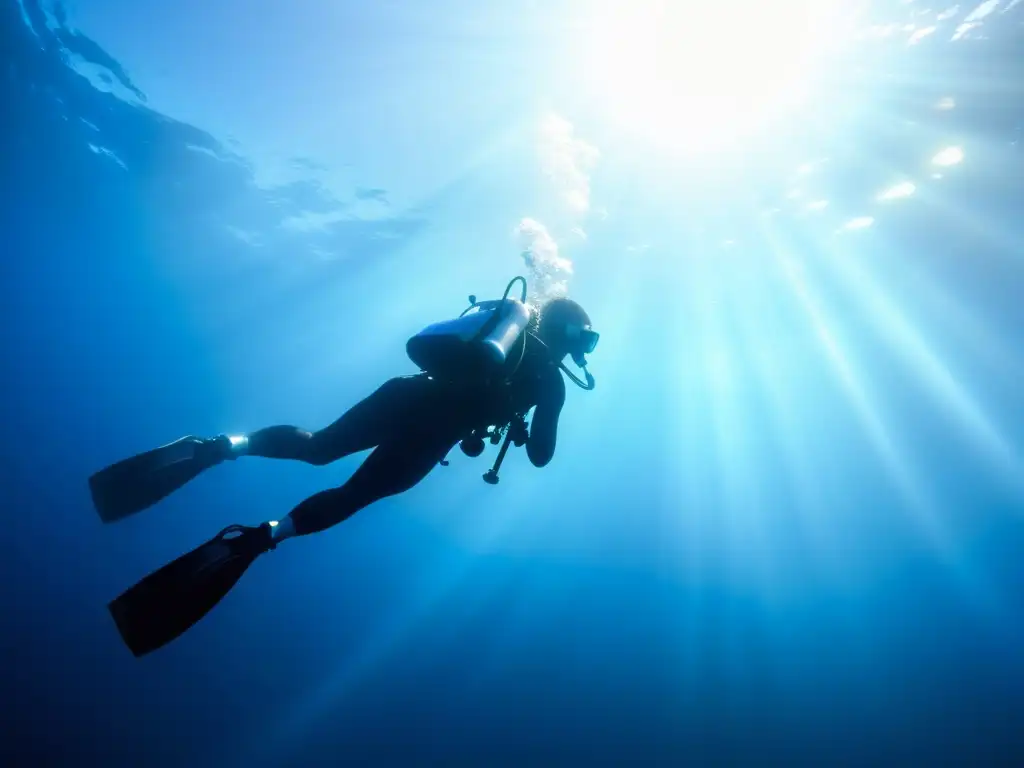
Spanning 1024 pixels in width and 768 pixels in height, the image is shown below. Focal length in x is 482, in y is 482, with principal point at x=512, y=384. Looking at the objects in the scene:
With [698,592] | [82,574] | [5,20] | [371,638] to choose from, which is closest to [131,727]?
[82,574]

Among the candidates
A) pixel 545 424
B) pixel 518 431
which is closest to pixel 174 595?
pixel 518 431

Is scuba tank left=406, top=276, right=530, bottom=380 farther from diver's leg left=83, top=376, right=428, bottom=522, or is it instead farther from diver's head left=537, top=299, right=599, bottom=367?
diver's head left=537, top=299, right=599, bottom=367

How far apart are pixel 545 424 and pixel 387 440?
1.35m

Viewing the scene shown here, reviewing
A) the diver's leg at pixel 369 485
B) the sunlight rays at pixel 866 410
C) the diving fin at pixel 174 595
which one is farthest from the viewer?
the sunlight rays at pixel 866 410

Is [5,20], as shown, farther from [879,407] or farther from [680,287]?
[879,407]

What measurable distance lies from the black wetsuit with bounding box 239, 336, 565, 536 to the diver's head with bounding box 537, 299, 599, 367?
8.3 inches

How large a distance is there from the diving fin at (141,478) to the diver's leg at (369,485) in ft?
3.13

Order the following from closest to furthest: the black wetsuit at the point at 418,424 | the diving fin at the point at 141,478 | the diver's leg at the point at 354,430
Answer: the diving fin at the point at 141,478 → the black wetsuit at the point at 418,424 → the diver's leg at the point at 354,430

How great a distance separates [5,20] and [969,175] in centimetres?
3199

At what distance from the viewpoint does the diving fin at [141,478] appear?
3.26 m

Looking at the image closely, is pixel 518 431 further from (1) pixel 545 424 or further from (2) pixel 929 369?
(2) pixel 929 369

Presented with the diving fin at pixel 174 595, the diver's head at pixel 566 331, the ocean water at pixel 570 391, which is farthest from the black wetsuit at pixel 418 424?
the ocean water at pixel 570 391

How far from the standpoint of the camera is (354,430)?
13.1 feet

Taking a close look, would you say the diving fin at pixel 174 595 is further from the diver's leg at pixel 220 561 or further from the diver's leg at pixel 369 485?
the diver's leg at pixel 369 485
